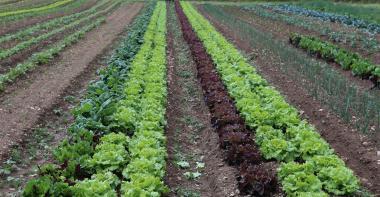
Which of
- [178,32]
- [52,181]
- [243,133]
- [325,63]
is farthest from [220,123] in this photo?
[178,32]

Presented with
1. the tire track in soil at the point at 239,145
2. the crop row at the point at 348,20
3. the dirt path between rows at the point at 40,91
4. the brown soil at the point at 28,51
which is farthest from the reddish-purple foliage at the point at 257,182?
the crop row at the point at 348,20

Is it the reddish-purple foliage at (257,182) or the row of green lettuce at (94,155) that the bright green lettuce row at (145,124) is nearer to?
the row of green lettuce at (94,155)

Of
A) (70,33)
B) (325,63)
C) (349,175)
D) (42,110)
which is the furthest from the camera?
(70,33)

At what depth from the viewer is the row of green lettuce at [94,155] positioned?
6.31 meters

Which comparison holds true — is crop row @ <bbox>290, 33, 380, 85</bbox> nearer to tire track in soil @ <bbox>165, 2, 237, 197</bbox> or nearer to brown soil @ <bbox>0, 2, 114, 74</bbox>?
tire track in soil @ <bbox>165, 2, 237, 197</bbox>

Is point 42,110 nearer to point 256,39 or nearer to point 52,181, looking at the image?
point 52,181

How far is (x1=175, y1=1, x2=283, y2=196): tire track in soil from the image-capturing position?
698 centimetres

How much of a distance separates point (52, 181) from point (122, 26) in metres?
21.1

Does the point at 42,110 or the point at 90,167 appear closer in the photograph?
the point at 90,167

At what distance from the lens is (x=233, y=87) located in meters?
12.2

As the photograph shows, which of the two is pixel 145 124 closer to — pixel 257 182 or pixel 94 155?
pixel 94 155

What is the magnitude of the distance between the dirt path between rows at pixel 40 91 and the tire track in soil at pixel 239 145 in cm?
416

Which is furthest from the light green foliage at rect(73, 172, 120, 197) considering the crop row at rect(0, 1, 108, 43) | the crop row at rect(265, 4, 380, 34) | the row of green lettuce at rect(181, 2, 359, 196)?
the crop row at rect(265, 4, 380, 34)

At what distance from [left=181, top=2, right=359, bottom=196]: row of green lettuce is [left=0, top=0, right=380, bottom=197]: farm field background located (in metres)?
0.03
